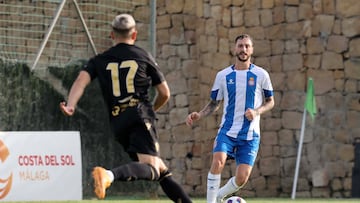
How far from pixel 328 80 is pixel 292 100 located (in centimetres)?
72

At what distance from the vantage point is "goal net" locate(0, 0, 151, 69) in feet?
52.9

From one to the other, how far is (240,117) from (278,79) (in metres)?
8.34

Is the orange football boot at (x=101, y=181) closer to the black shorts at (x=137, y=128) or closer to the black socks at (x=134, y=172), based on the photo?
the black socks at (x=134, y=172)

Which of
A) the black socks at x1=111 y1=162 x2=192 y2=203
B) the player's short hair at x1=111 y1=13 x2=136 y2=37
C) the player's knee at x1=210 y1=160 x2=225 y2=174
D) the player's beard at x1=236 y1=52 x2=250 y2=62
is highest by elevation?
the player's short hair at x1=111 y1=13 x2=136 y2=37

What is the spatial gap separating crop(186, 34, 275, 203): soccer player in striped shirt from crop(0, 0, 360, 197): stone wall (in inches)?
300

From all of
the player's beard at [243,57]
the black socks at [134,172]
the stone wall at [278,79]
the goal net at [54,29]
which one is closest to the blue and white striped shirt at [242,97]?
the player's beard at [243,57]

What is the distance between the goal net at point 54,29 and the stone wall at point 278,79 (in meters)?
1.34

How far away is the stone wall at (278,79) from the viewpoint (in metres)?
19.2

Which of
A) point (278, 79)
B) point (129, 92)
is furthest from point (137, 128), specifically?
point (278, 79)

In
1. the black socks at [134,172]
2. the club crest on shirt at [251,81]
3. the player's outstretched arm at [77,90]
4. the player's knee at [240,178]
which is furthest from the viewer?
the club crest on shirt at [251,81]

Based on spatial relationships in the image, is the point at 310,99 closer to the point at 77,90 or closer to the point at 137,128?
the point at 137,128

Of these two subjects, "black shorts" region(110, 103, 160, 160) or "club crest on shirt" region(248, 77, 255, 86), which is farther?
"club crest on shirt" region(248, 77, 255, 86)

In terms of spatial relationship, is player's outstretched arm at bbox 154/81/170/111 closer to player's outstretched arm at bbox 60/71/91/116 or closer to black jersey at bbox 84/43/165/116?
black jersey at bbox 84/43/165/116

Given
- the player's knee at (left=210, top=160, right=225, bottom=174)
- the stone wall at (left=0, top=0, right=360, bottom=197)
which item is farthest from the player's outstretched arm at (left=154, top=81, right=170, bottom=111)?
the stone wall at (left=0, top=0, right=360, bottom=197)
